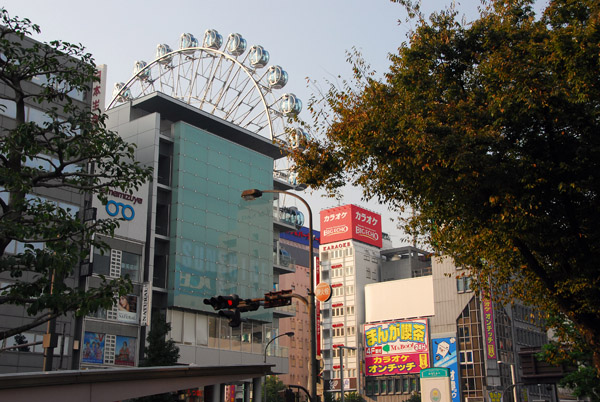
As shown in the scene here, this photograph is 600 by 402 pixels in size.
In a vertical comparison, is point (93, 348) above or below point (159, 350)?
above

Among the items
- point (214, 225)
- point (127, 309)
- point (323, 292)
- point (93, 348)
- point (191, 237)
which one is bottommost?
point (93, 348)

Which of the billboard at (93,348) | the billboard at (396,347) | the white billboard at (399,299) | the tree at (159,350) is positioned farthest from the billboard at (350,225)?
the tree at (159,350)

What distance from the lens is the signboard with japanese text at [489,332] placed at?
9856 centimetres

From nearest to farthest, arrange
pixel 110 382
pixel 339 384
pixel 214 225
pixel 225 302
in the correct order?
pixel 110 382 → pixel 225 302 → pixel 214 225 → pixel 339 384

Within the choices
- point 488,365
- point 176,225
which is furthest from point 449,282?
point 176,225

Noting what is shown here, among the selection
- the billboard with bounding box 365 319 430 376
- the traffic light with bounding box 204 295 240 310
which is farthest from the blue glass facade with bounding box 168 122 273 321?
the billboard with bounding box 365 319 430 376

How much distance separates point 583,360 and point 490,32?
2005 cm

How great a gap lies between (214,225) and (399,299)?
6233cm

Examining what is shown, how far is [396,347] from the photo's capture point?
114 meters

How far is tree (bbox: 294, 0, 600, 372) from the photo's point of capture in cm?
1714

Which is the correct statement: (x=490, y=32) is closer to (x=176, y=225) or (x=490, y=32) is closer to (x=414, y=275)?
(x=176, y=225)

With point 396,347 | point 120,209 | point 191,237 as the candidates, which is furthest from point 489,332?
point 120,209

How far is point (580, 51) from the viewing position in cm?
1644

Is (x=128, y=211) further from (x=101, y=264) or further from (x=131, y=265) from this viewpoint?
(x=101, y=264)
